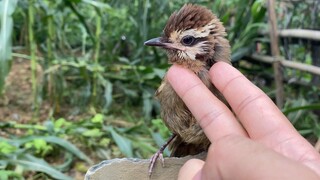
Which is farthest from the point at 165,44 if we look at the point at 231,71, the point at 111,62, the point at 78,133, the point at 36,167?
the point at 111,62

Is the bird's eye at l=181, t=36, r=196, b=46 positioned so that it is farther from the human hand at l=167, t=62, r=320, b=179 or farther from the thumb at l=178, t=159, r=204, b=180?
the thumb at l=178, t=159, r=204, b=180

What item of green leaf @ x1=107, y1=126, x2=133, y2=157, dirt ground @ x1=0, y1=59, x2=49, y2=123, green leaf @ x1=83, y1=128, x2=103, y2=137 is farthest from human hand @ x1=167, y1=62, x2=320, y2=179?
dirt ground @ x1=0, y1=59, x2=49, y2=123

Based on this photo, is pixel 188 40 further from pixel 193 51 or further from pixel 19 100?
pixel 19 100


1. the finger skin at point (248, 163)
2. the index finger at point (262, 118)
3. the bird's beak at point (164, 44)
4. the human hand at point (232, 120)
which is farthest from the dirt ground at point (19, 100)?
the finger skin at point (248, 163)

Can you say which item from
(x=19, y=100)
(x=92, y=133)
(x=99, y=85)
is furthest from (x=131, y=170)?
(x=19, y=100)

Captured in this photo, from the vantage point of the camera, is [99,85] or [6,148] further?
[99,85]

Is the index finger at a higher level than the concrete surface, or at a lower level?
higher

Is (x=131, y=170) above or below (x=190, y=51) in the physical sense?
below
